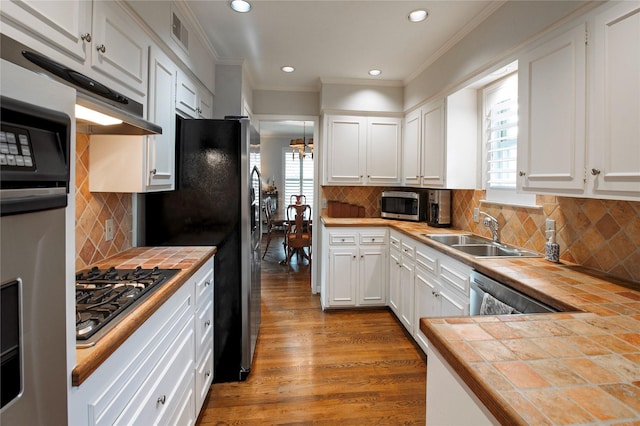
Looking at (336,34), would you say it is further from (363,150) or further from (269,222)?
(269,222)

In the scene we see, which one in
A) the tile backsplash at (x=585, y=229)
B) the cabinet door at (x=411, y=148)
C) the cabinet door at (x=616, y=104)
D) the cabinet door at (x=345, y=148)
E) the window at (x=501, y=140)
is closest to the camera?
the cabinet door at (x=616, y=104)

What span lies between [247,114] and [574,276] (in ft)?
10.4

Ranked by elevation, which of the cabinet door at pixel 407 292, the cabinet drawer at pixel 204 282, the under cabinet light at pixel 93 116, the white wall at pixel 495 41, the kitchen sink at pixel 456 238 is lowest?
the cabinet door at pixel 407 292

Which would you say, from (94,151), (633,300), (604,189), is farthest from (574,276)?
(94,151)

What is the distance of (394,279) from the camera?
3.37m

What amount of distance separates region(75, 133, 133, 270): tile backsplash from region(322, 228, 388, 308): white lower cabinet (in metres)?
2.00

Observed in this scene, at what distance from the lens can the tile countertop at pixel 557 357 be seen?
657mm

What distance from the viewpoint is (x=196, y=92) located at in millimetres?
2633

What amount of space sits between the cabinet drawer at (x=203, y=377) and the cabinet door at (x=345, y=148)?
2290 mm

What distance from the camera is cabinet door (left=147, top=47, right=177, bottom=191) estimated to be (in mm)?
1841

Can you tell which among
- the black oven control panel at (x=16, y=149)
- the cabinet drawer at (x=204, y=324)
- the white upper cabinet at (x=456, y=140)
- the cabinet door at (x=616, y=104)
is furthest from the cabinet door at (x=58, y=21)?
the white upper cabinet at (x=456, y=140)

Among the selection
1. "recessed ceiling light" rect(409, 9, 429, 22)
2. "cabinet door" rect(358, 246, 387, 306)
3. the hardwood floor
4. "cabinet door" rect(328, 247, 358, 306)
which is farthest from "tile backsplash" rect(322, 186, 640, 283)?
"recessed ceiling light" rect(409, 9, 429, 22)

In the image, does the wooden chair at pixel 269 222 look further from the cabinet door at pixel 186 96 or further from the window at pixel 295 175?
the cabinet door at pixel 186 96

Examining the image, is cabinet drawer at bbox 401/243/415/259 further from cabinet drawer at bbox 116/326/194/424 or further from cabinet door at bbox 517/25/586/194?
cabinet drawer at bbox 116/326/194/424
